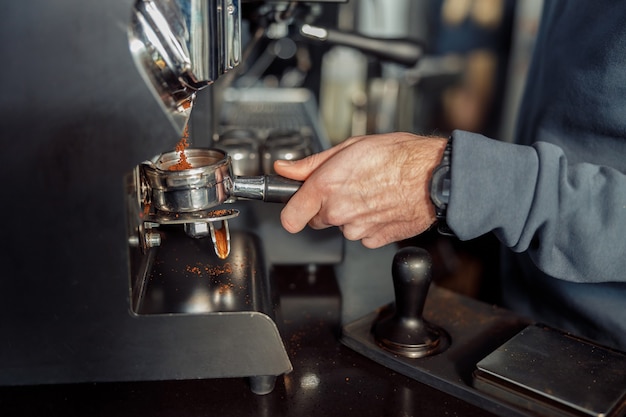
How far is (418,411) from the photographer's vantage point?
2.11 feet

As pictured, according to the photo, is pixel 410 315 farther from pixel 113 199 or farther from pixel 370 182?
pixel 113 199

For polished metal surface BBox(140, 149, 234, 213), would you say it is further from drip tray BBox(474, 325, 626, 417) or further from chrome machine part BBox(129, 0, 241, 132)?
drip tray BBox(474, 325, 626, 417)

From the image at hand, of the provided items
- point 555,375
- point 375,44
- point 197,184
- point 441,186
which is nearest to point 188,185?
A: point 197,184

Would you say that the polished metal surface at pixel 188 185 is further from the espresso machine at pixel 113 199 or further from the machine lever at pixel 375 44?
the machine lever at pixel 375 44

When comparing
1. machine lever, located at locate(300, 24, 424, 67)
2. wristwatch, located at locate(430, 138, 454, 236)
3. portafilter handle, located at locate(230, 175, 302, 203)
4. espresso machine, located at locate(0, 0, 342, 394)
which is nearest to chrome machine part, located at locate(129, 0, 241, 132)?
espresso machine, located at locate(0, 0, 342, 394)

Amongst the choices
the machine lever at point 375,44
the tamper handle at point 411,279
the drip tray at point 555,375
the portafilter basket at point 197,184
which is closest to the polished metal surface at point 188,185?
the portafilter basket at point 197,184

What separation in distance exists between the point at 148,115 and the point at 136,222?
0.15m

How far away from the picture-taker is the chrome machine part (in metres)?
0.56

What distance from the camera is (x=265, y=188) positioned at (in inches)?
27.9

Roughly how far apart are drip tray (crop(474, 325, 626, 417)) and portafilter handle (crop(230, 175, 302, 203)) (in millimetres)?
280

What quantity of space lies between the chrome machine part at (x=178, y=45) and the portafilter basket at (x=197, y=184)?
0.06 metres

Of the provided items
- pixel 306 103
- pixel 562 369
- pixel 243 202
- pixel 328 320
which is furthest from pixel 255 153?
pixel 306 103

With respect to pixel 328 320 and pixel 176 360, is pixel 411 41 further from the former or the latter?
pixel 176 360

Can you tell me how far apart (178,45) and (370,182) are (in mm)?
268
